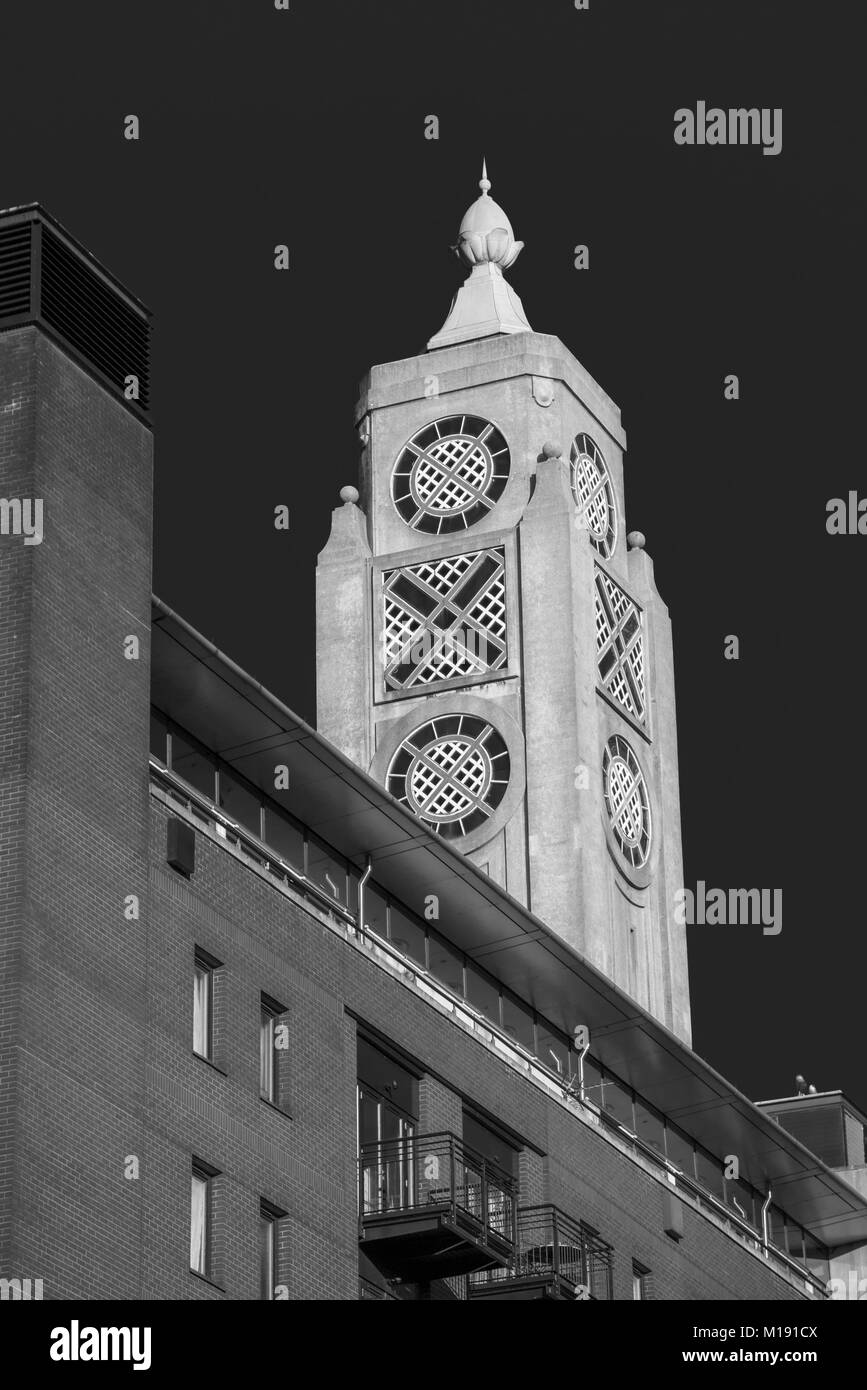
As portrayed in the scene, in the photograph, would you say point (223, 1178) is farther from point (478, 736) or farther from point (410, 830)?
point (478, 736)

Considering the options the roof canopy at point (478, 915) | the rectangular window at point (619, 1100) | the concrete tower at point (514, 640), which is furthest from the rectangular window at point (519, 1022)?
the concrete tower at point (514, 640)

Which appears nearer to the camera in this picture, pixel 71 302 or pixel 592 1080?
pixel 71 302

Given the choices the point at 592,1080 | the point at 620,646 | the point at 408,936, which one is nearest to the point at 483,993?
the point at 408,936

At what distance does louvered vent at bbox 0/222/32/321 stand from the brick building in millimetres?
52

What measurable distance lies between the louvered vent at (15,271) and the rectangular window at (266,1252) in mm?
13465

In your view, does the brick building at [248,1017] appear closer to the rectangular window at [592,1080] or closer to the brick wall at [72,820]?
the brick wall at [72,820]

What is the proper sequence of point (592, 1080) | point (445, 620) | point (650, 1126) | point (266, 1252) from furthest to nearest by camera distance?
1. point (445, 620)
2. point (650, 1126)
3. point (592, 1080)
4. point (266, 1252)

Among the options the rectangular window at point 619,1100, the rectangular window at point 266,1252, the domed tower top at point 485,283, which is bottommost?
the rectangular window at point 266,1252

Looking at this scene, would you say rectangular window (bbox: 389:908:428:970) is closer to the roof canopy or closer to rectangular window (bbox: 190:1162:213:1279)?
the roof canopy

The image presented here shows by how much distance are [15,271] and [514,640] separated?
153 feet

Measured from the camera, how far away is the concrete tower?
3844 inches

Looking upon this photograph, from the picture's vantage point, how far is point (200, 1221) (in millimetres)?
51969

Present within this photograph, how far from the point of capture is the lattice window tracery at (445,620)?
10012cm

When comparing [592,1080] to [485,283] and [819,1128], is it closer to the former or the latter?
[819,1128]
